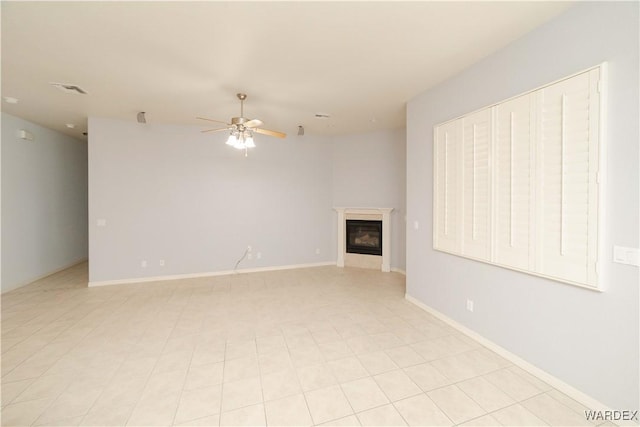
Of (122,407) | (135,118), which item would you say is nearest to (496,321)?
(122,407)

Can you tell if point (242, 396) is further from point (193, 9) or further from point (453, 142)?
point (453, 142)

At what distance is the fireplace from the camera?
19.7 ft

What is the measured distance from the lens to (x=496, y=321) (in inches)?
105

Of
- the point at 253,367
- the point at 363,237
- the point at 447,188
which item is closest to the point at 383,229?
the point at 363,237

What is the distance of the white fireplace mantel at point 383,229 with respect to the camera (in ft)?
19.2

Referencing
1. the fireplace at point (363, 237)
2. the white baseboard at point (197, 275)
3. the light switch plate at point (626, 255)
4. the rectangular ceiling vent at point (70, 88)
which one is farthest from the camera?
the fireplace at point (363, 237)

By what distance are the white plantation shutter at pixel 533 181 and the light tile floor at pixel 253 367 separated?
104cm

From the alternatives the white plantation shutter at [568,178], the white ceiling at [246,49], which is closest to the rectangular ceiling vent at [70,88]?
the white ceiling at [246,49]

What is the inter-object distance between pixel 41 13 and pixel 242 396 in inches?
133

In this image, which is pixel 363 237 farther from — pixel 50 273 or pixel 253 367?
pixel 50 273

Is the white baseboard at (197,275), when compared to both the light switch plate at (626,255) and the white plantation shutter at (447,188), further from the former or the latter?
the light switch plate at (626,255)

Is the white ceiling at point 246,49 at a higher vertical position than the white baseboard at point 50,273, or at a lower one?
higher

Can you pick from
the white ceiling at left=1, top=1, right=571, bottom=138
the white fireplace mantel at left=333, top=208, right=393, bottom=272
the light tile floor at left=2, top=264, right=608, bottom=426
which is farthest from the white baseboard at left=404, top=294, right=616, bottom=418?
the white ceiling at left=1, top=1, right=571, bottom=138

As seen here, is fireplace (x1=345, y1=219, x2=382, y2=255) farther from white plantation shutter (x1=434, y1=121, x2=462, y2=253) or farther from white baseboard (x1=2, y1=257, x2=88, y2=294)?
white baseboard (x1=2, y1=257, x2=88, y2=294)
